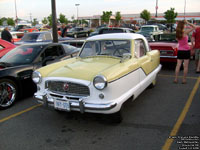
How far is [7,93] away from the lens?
4805 millimetres

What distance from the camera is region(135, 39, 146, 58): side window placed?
4.77 m

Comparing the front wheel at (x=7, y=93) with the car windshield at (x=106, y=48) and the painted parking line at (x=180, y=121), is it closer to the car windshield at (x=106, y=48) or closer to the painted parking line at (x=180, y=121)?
the car windshield at (x=106, y=48)

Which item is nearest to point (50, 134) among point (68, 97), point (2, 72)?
point (68, 97)

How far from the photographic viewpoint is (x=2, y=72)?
183 inches

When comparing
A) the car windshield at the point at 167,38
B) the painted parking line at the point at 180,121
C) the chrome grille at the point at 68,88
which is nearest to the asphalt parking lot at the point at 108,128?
the painted parking line at the point at 180,121

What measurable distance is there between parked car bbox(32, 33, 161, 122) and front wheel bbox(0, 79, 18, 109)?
0.99 metres

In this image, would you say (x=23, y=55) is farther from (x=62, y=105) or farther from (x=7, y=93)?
(x=62, y=105)

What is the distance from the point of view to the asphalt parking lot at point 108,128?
10.6ft

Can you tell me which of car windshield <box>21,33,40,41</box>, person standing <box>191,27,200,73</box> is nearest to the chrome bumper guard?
person standing <box>191,27,200,73</box>

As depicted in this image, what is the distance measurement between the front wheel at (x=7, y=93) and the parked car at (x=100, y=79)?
99 centimetres

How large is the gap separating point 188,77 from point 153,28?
1262 centimetres

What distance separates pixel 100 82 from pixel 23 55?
3.37 metres

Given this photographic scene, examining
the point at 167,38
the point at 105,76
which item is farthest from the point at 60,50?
the point at 167,38

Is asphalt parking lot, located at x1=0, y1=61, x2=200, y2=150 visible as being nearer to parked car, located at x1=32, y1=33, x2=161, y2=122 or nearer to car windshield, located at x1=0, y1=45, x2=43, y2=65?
parked car, located at x1=32, y1=33, x2=161, y2=122
